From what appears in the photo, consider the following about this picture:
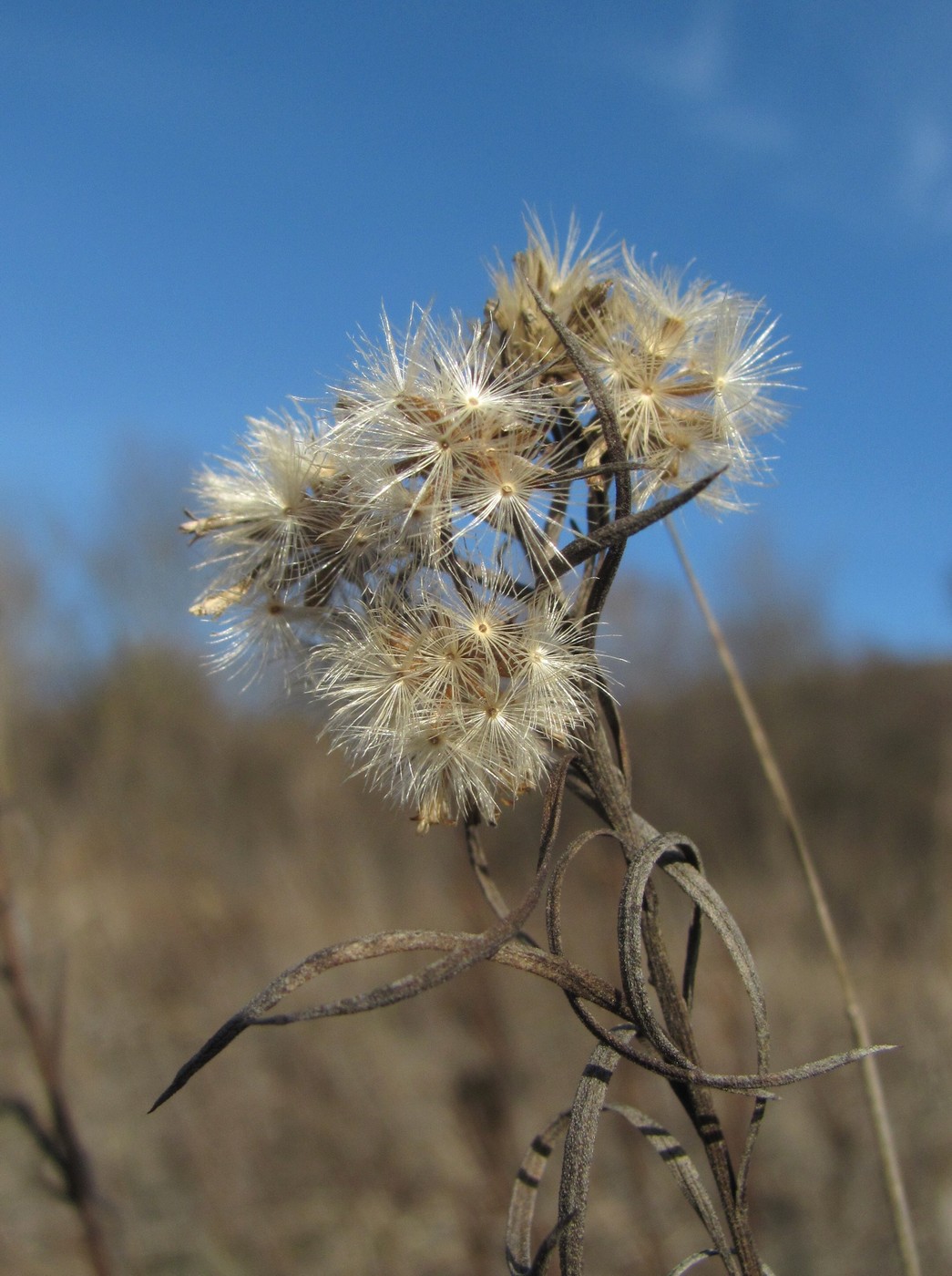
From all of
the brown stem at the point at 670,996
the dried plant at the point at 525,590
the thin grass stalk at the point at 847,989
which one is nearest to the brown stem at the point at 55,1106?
the dried plant at the point at 525,590

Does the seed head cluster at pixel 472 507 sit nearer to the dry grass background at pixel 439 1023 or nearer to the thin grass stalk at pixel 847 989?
the thin grass stalk at pixel 847 989

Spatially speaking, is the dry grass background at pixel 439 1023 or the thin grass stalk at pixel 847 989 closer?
the thin grass stalk at pixel 847 989

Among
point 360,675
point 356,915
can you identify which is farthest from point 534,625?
point 356,915

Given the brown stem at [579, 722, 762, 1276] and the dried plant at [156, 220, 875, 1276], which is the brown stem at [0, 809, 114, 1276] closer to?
the dried plant at [156, 220, 875, 1276]

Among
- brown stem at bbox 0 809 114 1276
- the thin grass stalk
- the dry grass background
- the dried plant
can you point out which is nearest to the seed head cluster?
the dried plant

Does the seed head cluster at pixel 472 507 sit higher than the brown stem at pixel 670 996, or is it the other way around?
the seed head cluster at pixel 472 507
